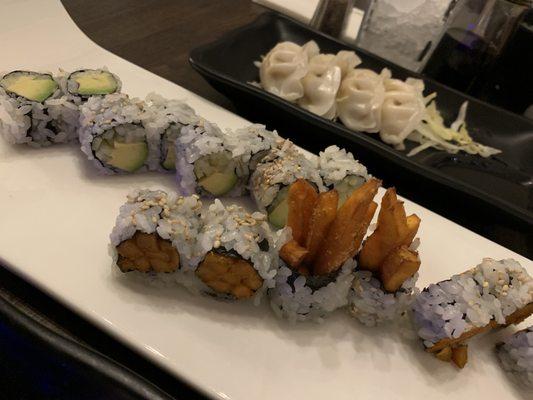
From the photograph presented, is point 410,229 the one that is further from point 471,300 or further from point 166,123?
point 166,123

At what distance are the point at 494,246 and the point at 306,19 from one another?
1746 mm

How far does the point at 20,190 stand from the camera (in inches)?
58.2

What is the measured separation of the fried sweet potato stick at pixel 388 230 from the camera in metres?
1.27

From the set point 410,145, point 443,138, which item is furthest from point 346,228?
point 443,138

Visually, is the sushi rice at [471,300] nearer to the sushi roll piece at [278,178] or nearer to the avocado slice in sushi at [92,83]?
the sushi roll piece at [278,178]

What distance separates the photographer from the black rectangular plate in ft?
5.87

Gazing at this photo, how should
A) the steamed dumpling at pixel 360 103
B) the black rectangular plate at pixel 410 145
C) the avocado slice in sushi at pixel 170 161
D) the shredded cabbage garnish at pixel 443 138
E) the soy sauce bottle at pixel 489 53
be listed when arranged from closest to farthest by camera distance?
the avocado slice in sushi at pixel 170 161
the black rectangular plate at pixel 410 145
the steamed dumpling at pixel 360 103
the shredded cabbage garnish at pixel 443 138
the soy sauce bottle at pixel 489 53

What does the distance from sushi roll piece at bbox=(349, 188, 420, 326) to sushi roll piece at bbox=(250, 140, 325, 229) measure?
0.29 meters

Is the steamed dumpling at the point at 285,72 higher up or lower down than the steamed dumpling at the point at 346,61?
lower down

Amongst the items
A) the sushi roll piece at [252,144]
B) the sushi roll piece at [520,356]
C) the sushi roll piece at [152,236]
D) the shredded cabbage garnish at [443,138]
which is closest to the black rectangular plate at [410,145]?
the shredded cabbage garnish at [443,138]

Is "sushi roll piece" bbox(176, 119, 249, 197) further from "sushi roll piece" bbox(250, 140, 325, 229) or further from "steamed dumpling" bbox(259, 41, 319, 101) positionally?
"steamed dumpling" bbox(259, 41, 319, 101)

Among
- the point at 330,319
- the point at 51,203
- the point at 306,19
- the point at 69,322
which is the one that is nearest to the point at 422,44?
the point at 306,19

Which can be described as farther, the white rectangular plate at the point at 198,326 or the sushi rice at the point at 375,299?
the sushi rice at the point at 375,299

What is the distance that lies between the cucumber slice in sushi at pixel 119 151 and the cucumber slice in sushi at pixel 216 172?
21cm
